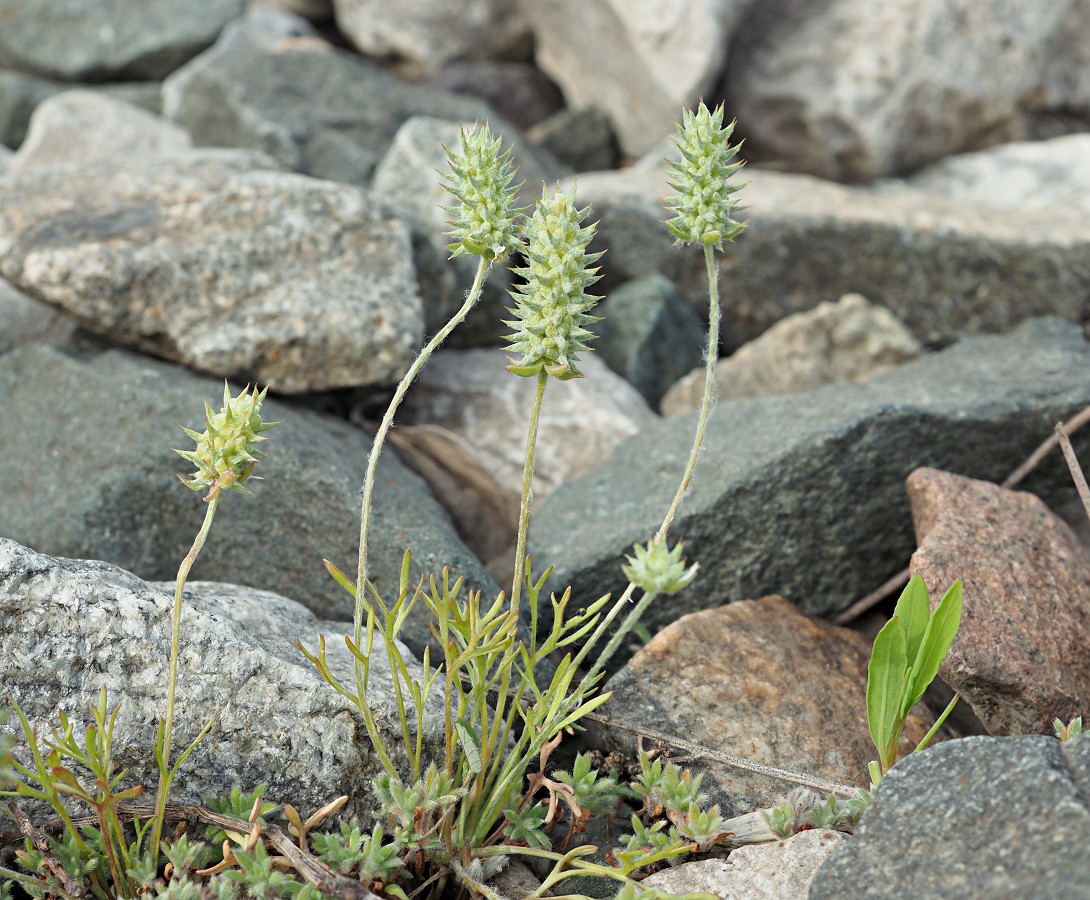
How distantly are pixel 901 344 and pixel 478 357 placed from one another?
65.2 inches

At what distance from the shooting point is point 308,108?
5438 millimetres

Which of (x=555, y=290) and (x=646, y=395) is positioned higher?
(x=555, y=290)

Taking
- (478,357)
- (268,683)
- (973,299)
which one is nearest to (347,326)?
(478,357)

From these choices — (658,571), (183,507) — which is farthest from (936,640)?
(183,507)

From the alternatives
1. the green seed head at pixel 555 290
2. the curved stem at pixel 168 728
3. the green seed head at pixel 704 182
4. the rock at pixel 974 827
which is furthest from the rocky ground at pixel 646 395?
the green seed head at pixel 704 182

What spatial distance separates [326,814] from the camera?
2.25m

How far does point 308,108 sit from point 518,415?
2.18 meters

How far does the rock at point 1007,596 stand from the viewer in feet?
8.71

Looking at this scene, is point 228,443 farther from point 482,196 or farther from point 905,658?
point 905,658

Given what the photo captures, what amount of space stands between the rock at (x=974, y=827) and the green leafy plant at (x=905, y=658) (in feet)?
1.04

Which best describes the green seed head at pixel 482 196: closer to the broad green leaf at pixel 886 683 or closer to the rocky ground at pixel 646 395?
the rocky ground at pixel 646 395

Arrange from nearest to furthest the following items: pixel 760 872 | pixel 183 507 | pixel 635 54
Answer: pixel 760 872, pixel 183 507, pixel 635 54

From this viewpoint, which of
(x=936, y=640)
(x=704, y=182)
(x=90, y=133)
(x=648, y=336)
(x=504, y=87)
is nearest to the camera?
(x=704, y=182)

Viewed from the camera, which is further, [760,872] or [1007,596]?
[1007,596]
